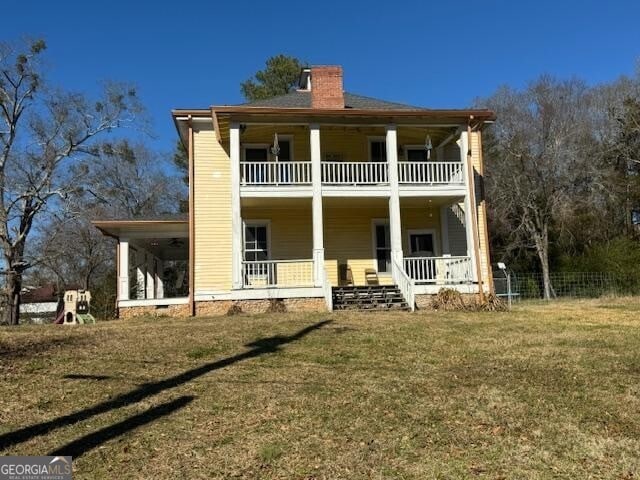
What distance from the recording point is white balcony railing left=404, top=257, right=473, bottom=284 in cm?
1691

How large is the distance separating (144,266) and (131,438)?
61.7 ft

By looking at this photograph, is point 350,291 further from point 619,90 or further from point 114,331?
point 619,90

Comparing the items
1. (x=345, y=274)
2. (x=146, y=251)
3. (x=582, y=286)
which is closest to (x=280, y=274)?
(x=345, y=274)

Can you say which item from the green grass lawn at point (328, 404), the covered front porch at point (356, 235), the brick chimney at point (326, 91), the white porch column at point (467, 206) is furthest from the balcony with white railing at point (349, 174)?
the green grass lawn at point (328, 404)

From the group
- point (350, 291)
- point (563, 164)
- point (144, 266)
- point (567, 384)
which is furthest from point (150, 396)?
point (563, 164)

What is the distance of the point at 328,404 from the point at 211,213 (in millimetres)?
12749

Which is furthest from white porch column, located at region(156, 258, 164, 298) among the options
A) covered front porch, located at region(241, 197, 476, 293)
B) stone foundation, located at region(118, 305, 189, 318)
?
covered front porch, located at region(241, 197, 476, 293)

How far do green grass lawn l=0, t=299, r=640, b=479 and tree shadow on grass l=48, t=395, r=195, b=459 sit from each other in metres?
0.02

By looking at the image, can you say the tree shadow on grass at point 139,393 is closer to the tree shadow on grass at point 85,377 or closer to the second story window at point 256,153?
the tree shadow on grass at point 85,377

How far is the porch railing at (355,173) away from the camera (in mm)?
17469

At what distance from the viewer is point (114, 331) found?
11.6m

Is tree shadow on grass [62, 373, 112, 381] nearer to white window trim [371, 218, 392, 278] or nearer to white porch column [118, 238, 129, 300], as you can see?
white porch column [118, 238, 129, 300]

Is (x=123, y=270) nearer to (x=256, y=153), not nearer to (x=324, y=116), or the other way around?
(x=256, y=153)

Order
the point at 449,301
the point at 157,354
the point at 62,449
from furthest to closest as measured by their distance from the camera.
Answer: the point at 449,301, the point at 157,354, the point at 62,449
